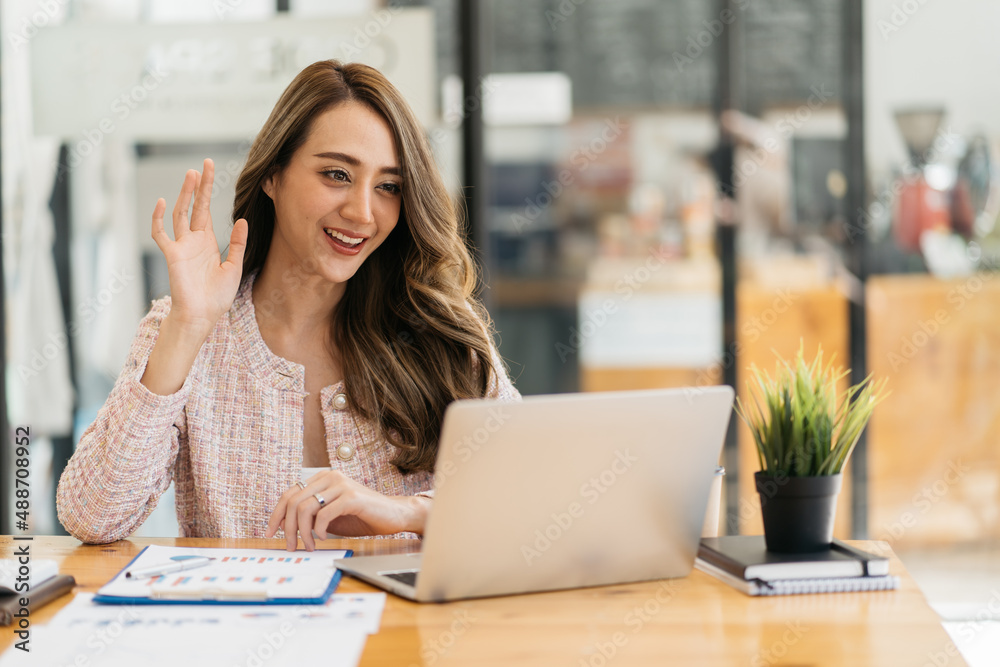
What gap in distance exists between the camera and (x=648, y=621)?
108 cm

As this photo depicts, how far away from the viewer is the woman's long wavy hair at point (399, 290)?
6.17ft

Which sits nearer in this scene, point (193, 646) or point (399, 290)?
point (193, 646)

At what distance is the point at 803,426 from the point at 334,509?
0.64m

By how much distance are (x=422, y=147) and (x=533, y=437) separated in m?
1.05

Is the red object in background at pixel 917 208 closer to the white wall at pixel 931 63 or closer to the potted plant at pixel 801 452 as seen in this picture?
the white wall at pixel 931 63

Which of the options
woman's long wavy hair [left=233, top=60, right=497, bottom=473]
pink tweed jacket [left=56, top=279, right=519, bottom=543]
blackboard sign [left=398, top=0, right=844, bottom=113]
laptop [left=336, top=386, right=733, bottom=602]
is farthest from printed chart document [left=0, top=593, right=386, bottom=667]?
blackboard sign [left=398, top=0, right=844, bottom=113]

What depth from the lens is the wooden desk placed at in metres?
0.97

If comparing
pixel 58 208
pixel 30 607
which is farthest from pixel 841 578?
pixel 58 208

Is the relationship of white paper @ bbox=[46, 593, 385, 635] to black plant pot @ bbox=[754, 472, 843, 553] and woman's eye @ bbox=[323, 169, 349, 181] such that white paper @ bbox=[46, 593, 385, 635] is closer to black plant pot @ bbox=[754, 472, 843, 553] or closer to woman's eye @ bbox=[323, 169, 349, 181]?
black plant pot @ bbox=[754, 472, 843, 553]

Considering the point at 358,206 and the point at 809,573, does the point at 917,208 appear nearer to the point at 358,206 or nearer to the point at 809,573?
the point at 358,206

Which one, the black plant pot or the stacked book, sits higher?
the black plant pot

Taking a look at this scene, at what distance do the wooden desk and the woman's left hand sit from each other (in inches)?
6.7

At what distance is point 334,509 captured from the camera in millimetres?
1361

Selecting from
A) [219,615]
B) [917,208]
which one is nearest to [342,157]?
[219,615]
